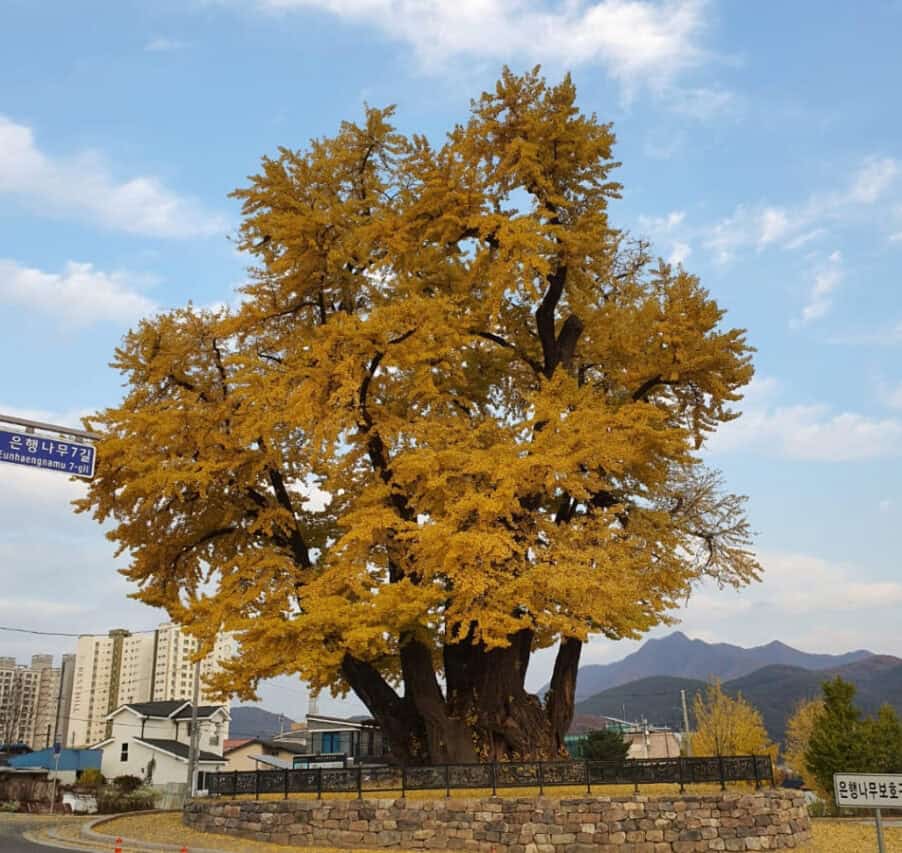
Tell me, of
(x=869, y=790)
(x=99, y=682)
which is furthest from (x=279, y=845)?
(x=99, y=682)

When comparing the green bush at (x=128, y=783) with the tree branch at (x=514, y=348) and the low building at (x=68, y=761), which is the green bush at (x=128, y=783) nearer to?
the low building at (x=68, y=761)

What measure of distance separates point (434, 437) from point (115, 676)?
449 feet

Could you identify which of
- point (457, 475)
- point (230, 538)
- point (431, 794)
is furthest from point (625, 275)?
point (431, 794)

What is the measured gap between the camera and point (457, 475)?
1920 cm

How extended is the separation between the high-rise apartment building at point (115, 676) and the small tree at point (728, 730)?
4050 inches

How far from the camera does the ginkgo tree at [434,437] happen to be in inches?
734

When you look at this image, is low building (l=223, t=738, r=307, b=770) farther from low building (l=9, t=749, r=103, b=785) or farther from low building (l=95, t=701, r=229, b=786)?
low building (l=9, t=749, r=103, b=785)

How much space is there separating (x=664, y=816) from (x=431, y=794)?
4.79 m

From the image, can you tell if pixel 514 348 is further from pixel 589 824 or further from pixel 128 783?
pixel 128 783

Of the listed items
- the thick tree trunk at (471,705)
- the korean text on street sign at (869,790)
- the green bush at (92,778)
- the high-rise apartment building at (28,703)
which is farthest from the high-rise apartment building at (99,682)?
the korean text on street sign at (869,790)

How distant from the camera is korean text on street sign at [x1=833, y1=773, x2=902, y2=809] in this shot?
33.2ft

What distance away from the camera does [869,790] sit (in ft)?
33.9

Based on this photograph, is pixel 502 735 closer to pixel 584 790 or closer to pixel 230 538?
pixel 584 790

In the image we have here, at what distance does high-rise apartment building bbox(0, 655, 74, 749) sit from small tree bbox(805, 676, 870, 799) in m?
117
